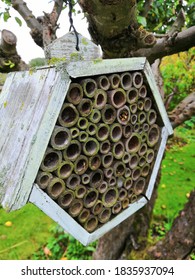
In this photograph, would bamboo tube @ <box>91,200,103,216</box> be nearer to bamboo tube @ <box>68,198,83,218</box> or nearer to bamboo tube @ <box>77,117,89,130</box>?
bamboo tube @ <box>68,198,83,218</box>

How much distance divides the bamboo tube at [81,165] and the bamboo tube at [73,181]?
1 centimetres

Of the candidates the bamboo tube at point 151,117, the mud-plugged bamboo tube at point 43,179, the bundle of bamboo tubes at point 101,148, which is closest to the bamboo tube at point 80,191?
the bundle of bamboo tubes at point 101,148

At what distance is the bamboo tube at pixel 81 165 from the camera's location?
2.42 ft

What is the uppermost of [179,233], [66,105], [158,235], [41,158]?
[66,105]

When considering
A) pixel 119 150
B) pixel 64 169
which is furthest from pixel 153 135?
pixel 64 169

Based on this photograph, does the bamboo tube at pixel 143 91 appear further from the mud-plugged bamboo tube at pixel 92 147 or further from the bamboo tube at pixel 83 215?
the bamboo tube at pixel 83 215

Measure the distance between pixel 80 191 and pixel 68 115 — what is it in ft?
0.73

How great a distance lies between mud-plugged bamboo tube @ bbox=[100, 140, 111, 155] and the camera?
784 millimetres

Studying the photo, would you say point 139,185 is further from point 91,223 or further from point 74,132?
point 74,132

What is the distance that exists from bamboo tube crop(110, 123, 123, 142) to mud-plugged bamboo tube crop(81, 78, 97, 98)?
0.14 meters
